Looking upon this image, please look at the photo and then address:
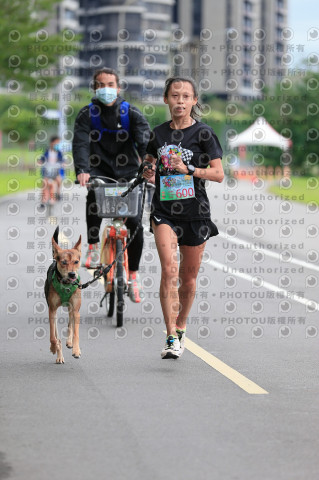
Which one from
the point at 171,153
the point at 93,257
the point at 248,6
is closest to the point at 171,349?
the point at 171,153

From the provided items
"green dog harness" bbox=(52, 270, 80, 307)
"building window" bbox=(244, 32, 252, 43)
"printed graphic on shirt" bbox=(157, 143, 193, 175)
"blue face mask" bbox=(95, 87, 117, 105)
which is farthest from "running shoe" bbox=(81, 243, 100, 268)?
"building window" bbox=(244, 32, 252, 43)

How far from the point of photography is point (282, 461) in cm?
Answer: 574

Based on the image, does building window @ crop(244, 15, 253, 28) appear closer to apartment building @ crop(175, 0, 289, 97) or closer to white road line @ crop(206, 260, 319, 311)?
apartment building @ crop(175, 0, 289, 97)

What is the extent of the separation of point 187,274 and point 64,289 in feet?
3.38

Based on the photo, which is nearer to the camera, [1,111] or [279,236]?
[279,236]

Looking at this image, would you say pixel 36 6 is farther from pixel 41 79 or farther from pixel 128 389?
pixel 128 389

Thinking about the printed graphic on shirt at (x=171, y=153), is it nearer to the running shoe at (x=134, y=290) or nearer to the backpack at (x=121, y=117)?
the backpack at (x=121, y=117)

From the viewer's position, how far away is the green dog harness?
8.26 m

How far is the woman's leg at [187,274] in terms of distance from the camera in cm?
865

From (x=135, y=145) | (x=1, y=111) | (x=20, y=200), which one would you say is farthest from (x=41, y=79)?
(x=1, y=111)

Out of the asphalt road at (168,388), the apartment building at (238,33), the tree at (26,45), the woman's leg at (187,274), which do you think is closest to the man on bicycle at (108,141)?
the asphalt road at (168,388)

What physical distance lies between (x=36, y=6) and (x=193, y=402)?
34.5 m

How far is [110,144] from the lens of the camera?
10750 mm

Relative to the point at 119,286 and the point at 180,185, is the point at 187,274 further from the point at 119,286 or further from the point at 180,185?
the point at 119,286
